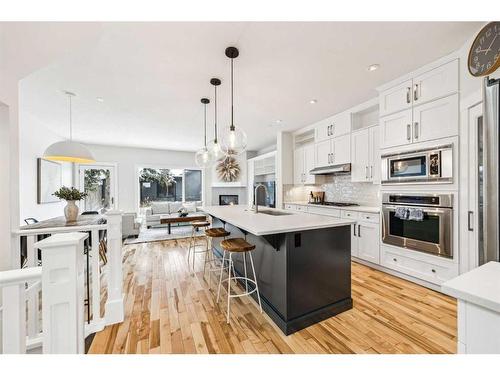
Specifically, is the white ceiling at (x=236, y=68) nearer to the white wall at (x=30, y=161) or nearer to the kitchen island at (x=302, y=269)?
the white wall at (x=30, y=161)

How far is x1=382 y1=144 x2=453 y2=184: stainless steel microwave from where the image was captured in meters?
2.26

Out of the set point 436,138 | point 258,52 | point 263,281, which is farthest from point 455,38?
point 263,281

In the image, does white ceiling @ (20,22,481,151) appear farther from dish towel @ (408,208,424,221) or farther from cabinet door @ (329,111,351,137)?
dish towel @ (408,208,424,221)

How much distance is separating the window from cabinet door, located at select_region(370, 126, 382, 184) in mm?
5741

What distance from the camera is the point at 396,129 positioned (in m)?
2.76

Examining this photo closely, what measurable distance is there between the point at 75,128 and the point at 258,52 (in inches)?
190

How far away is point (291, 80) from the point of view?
2686mm

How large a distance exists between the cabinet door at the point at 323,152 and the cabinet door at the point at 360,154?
57cm

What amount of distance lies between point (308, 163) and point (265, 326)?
3.59 m

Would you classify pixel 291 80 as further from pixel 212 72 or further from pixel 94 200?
pixel 94 200

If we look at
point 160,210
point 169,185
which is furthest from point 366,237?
point 169,185
